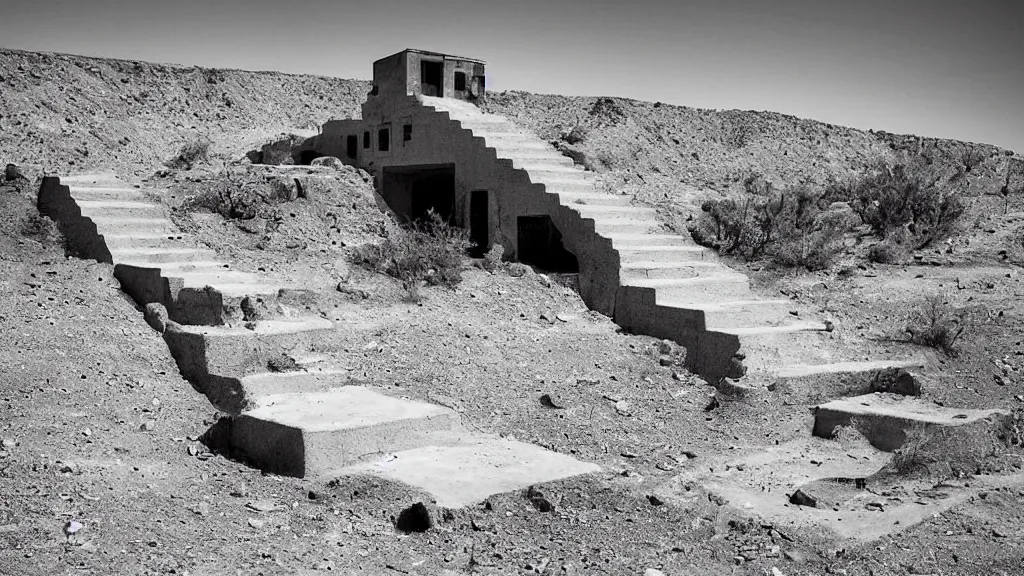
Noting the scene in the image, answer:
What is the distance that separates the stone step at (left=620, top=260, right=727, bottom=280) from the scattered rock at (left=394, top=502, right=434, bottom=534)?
18.1ft

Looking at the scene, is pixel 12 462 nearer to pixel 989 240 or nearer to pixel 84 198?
pixel 84 198

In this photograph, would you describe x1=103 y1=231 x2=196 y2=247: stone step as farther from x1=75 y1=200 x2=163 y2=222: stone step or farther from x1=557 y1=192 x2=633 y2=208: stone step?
x1=557 y1=192 x2=633 y2=208: stone step

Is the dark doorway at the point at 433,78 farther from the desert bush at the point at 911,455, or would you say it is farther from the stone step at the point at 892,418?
the desert bush at the point at 911,455

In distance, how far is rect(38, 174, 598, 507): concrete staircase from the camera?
6.66 metres

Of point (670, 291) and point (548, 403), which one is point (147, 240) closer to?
point (548, 403)

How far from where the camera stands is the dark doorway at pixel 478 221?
520 inches

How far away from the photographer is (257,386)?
25.8 feet

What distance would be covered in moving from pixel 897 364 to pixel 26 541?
7409 mm

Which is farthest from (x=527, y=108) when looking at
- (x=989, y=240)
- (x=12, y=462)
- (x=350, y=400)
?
(x=12, y=462)

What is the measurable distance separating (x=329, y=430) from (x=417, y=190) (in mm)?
8667

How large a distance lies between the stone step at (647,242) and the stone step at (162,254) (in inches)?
176

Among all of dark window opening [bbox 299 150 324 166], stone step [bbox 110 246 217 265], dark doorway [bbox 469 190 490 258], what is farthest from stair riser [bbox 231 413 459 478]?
dark window opening [bbox 299 150 324 166]

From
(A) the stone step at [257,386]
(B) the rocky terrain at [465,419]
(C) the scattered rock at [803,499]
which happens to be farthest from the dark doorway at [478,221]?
(C) the scattered rock at [803,499]

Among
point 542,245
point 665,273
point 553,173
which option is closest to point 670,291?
point 665,273
